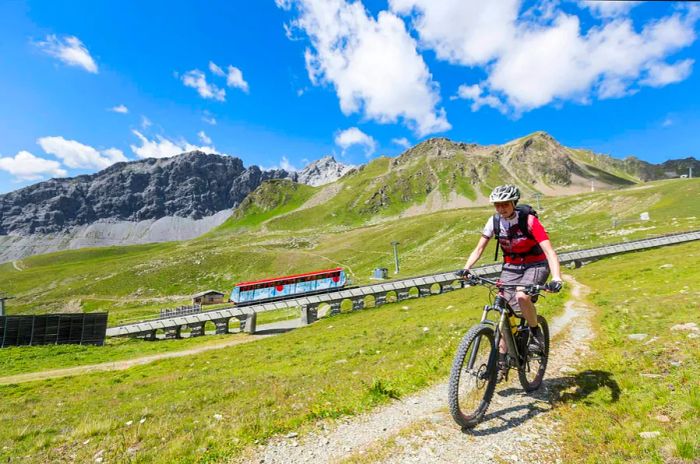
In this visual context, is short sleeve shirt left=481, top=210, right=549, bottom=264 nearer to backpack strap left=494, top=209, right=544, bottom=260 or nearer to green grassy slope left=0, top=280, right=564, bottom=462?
backpack strap left=494, top=209, right=544, bottom=260

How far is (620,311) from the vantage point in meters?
16.0

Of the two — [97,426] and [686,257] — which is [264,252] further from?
[97,426]

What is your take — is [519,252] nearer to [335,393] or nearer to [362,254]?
[335,393]

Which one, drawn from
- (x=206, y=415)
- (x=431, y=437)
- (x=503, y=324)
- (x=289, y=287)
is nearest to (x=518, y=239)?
(x=503, y=324)

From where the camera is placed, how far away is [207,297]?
8781 cm

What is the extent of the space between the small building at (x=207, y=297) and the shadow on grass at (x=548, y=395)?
87.7m

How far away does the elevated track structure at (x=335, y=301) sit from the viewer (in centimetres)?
4950

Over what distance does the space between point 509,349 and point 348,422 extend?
361 centimetres

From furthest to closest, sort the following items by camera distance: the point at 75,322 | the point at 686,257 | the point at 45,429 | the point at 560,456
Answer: the point at 75,322 → the point at 686,257 → the point at 45,429 → the point at 560,456

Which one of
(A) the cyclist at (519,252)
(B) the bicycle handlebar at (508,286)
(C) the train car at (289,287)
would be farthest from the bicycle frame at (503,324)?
Answer: (C) the train car at (289,287)

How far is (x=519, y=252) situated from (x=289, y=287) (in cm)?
5411

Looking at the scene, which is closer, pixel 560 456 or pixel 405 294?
pixel 560 456

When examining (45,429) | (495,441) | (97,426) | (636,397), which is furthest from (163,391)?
(636,397)

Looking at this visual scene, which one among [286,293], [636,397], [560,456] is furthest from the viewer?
[286,293]
